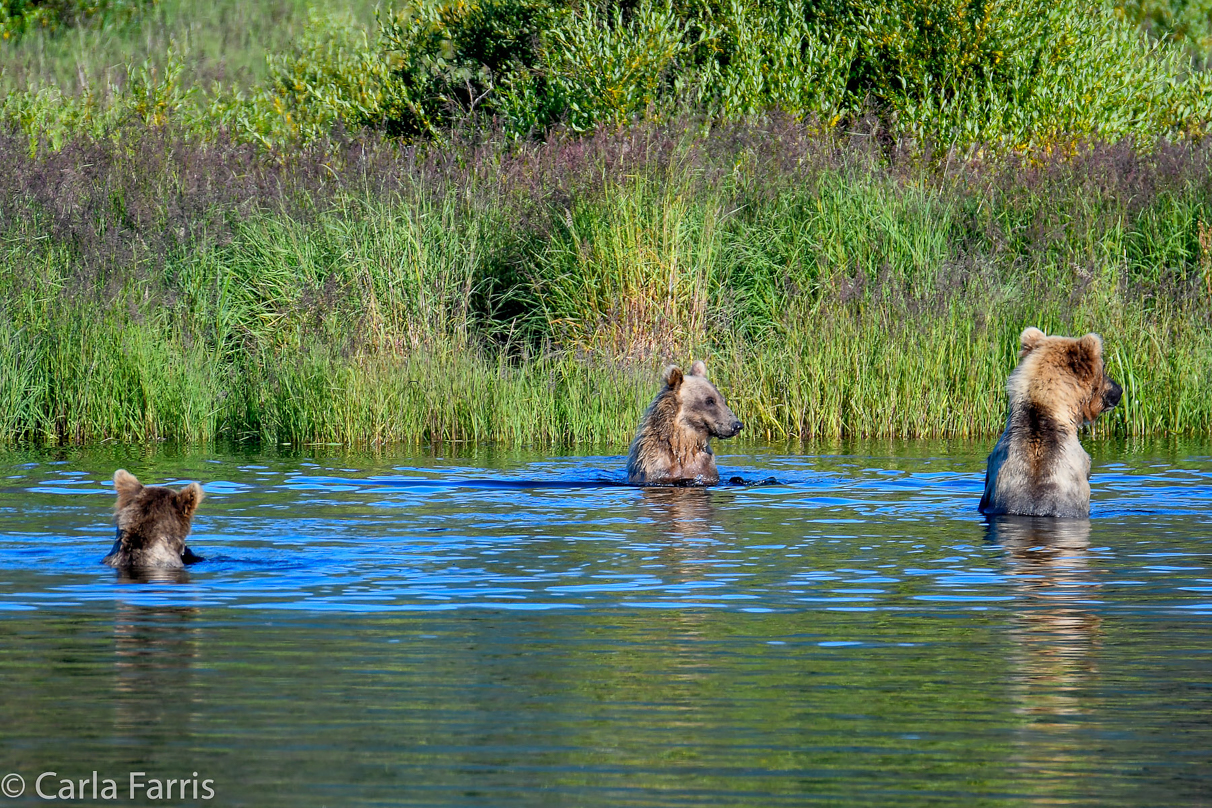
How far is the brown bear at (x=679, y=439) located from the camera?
13.9 m

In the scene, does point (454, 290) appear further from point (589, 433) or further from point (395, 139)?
point (395, 139)

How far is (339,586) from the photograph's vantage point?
29.0 ft

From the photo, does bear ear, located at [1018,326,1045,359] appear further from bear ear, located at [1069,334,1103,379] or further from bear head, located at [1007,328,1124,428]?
bear ear, located at [1069,334,1103,379]

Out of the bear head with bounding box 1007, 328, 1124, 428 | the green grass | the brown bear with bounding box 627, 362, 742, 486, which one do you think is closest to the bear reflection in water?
the bear head with bounding box 1007, 328, 1124, 428

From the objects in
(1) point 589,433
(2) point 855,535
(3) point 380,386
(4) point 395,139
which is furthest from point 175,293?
(2) point 855,535

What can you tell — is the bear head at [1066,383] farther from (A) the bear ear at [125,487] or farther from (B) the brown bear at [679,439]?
(A) the bear ear at [125,487]

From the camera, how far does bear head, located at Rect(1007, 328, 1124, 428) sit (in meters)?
10.9

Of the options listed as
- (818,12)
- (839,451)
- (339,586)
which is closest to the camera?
(339,586)

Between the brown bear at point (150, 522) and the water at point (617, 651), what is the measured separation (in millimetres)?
213

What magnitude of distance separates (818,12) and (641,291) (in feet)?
27.2

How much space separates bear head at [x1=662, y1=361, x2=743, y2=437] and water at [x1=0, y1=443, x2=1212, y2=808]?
130 centimetres

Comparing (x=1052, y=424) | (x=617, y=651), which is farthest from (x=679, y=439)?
(x=617, y=651)

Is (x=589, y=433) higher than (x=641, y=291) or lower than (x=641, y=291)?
lower

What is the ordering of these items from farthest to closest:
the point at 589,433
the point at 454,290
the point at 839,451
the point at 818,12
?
the point at 818,12, the point at 454,290, the point at 589,433, the point at 839,451
